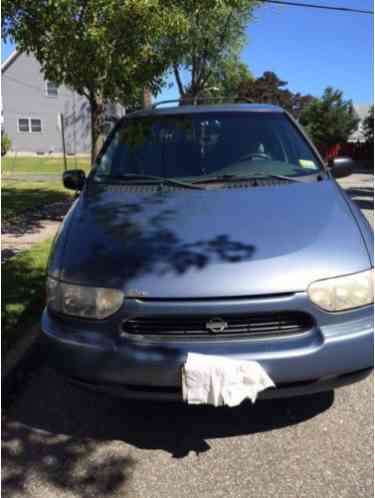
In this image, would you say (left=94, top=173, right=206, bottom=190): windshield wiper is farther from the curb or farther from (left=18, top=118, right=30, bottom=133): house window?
(left=18, top=118, right=30, bottom=133): house window

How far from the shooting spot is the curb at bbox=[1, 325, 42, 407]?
330 centimetres

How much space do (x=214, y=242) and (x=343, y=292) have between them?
671mm

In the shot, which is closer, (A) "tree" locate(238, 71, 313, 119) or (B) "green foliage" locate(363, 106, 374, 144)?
(B) "green foliage" locate(363, 106, 374, 144)

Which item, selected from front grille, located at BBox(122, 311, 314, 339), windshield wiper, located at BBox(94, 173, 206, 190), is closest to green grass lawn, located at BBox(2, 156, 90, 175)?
windshield wiper, located at BBox(94, 173, 206, 190)

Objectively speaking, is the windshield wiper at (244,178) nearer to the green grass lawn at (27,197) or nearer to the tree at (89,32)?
the tree at (89,32)

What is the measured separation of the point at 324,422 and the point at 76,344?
1.44 metres

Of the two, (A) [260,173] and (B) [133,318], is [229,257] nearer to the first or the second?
(B) [133,318]

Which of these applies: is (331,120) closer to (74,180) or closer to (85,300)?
(74,180)

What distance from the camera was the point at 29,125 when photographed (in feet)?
122

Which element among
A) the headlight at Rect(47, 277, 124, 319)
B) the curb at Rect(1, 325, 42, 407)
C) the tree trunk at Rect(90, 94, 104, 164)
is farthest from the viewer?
the tree trunk at Rect(90, 94, 104, 164)

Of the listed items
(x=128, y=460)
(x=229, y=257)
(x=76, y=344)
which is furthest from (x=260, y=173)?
(x=128, y=460)

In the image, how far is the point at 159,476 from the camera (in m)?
2.48

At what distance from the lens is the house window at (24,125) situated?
122 feet

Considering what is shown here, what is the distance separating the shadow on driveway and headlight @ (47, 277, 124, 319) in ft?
2.45
